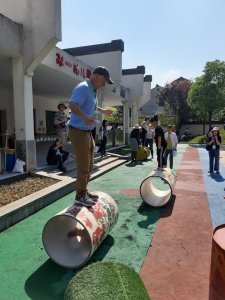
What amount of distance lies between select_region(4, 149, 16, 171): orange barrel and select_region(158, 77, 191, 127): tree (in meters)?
34.0

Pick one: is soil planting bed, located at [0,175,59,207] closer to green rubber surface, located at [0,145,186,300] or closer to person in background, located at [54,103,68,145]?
green rubber surface, located at [0,145,186,300]

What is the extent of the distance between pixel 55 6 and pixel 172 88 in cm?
3698

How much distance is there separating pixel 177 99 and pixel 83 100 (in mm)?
40173

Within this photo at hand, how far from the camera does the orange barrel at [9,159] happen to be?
8109 mm

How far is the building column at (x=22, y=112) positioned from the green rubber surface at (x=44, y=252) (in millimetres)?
2419

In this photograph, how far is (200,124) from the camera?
3812 cm

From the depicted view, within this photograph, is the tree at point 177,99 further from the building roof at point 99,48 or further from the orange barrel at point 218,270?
the orange barrel at point 218,270

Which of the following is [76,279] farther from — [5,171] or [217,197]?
[5,171]

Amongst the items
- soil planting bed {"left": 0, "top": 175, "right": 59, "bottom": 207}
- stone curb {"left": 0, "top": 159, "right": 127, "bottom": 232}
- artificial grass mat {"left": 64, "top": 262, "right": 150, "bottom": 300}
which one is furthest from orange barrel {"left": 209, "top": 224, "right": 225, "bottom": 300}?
soil planting bed {"left": 0, "top": 175, "right": 59, "bottom": 207}

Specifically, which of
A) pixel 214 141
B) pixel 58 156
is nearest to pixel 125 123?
pixel 214 141

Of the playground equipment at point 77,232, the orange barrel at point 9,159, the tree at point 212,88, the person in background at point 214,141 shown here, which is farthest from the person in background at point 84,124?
the tree at point 212,88

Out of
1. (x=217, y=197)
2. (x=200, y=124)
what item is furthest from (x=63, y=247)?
(x=200, y=124)

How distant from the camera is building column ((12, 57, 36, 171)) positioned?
833 centimetres

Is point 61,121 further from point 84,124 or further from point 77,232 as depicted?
point 77,232
